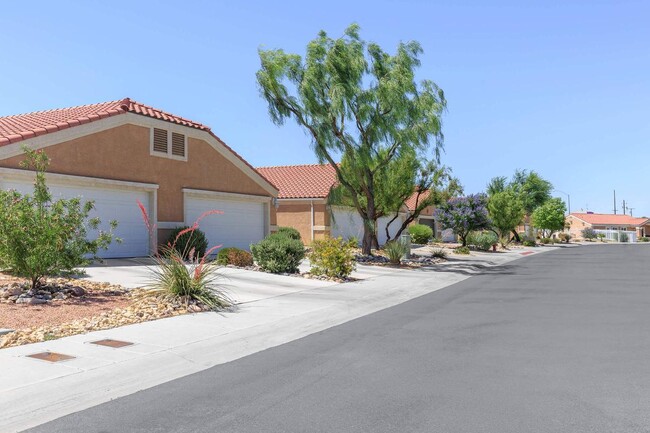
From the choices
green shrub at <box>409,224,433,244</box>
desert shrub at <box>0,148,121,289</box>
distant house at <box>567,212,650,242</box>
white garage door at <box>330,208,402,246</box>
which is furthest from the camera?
distant house at <box>567,212,650,242</box>

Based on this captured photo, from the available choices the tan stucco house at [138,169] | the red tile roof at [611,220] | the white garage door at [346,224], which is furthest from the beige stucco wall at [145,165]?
the red tile roof at [611,220]

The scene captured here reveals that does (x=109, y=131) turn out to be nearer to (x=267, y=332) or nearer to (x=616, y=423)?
(x=267, y=332)

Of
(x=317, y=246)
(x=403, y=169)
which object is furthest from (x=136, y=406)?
(x=403, y=169)

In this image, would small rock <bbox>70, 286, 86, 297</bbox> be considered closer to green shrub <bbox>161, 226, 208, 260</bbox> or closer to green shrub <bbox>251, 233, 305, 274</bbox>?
green shrub <bbox>251, 233, 305, 274</bbox>

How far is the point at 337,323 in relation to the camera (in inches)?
406

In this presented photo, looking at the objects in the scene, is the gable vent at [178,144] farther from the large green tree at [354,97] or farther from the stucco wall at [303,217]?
the stucco wall at [303,217]

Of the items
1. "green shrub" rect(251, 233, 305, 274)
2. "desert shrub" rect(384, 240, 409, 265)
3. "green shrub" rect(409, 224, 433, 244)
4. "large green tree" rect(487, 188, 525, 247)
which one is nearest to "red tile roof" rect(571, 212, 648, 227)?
"large green tree" rect(487, 188, 525, 247)

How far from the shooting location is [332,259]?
1778cm

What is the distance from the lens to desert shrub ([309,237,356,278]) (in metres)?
17.8

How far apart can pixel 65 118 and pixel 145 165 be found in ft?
10.5

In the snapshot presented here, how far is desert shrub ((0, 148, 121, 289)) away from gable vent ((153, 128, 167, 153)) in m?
9.53

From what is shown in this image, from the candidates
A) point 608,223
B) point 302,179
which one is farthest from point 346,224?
point 608,223

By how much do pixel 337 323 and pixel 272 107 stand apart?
636 inches

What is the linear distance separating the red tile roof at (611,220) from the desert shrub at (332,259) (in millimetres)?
116149
